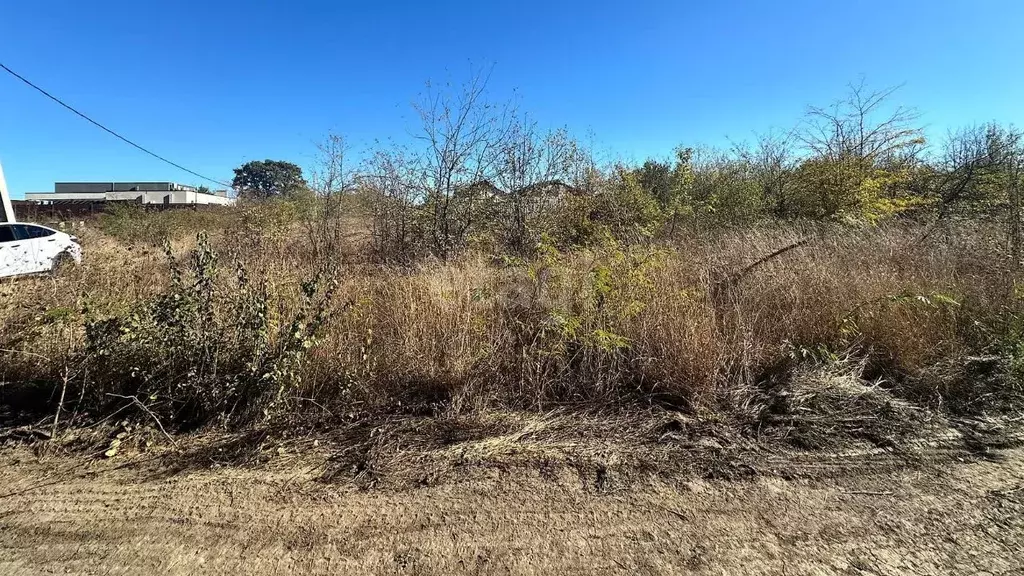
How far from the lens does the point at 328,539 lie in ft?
6.60

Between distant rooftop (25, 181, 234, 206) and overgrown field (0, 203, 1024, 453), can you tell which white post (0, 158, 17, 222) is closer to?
overgrown field (0, 203, 1024, 453)

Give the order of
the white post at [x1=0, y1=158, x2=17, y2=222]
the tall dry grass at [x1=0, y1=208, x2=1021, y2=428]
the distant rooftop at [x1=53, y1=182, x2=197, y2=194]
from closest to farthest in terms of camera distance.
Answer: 1. the tall dry grass at [x1=0, y1=208, x2=1021, y2=428]
2. the white post at [x1=0, y1=158, x2=17, y2=222]
3. the distant rooftop at [x1=53, y1=182, x2=197, y2=194]

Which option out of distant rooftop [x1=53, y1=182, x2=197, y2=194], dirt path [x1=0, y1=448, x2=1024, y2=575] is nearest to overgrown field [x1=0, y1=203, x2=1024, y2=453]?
dirt path [x1=0, y1=448, x2=1024, y2=575]

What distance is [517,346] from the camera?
12.5ft

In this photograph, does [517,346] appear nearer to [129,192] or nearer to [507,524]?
[507,524]

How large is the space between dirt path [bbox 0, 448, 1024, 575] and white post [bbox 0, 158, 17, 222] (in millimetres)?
16633

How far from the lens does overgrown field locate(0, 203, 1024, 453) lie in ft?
9.92

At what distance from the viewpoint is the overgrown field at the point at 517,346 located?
119 inches

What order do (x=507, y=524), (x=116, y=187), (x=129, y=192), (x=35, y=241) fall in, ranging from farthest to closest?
(x=116, y=187) < (x=129, y=192) < (x=35, y=241) < (x=507, y=524)

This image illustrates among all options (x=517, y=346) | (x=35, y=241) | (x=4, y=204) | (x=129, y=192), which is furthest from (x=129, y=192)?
(x=517, y=346)

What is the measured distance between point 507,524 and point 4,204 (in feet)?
62.4

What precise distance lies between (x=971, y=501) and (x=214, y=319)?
444cm

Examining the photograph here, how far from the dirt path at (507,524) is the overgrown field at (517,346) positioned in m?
0.56

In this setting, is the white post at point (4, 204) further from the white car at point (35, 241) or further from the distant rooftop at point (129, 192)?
the distant rooftop at point (129, 192)
